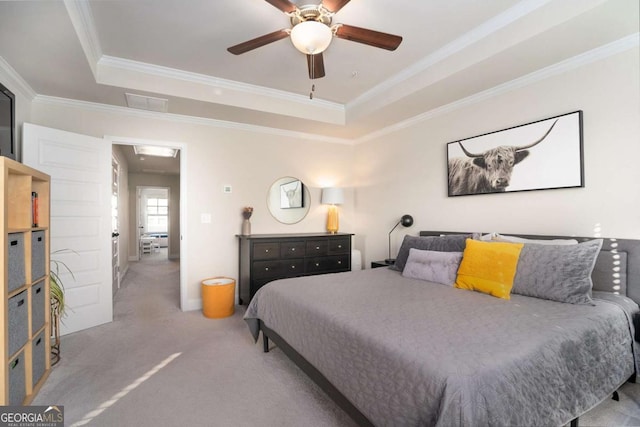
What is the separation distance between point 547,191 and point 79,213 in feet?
15.0

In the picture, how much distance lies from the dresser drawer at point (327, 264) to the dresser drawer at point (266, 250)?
1.53 feet

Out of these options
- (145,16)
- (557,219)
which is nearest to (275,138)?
(145,16)

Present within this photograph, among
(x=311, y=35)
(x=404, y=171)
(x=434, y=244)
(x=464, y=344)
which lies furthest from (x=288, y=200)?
(x=464, y=344)

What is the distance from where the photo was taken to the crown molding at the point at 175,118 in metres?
3.31

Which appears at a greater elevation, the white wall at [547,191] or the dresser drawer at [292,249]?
the white wall at [547,191]

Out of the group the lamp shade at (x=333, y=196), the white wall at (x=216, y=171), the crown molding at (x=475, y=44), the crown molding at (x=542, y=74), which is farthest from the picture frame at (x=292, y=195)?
the crown molding at (x=542, y=74)

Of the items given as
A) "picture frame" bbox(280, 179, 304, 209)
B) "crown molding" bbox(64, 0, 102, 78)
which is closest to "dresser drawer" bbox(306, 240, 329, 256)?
"picture frame" bbox(280, 179, 304, 209)

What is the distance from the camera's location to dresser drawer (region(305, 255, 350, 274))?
4.08m

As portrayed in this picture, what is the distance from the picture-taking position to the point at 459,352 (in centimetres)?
129

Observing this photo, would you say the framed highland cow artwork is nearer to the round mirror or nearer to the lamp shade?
the lamp shade

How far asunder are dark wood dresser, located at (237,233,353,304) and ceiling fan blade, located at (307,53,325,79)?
6.53ft

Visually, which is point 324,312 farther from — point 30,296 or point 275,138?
point 275,138

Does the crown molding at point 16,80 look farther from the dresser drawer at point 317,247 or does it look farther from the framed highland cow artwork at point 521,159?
the framed highland cow artwork at point 521,159

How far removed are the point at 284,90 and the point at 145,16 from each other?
1.64 m
